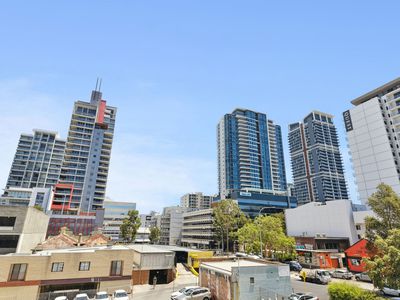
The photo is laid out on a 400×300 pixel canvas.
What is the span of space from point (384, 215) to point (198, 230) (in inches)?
3501

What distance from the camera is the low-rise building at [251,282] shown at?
83.4 feet

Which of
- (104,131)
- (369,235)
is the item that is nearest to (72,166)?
(104,131)

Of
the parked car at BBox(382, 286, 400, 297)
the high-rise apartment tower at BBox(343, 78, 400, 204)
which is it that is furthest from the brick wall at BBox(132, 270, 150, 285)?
the high-rise apartment tower at BBox(343, 78, 400, 204)

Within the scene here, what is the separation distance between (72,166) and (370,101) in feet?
487

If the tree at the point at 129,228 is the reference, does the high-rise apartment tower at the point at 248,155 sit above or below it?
above

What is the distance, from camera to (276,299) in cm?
2512

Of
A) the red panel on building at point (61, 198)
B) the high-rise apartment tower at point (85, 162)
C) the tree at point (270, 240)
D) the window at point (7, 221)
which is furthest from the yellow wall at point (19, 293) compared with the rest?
the red panel on building at point (61, 198)

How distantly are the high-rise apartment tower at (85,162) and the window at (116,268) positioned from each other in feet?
302

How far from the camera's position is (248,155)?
563 feet

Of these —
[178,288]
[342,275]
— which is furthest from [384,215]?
[178,288]

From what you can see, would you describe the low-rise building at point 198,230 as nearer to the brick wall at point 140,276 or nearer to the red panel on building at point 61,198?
the red panel on building at point 61,198

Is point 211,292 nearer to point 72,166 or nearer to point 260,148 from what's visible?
point 72,166

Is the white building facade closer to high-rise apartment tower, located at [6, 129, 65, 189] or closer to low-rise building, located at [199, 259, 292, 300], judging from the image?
low-rise building, located at [199, 259, 292, 300]

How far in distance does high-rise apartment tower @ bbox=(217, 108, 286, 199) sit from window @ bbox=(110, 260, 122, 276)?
127650 mm
